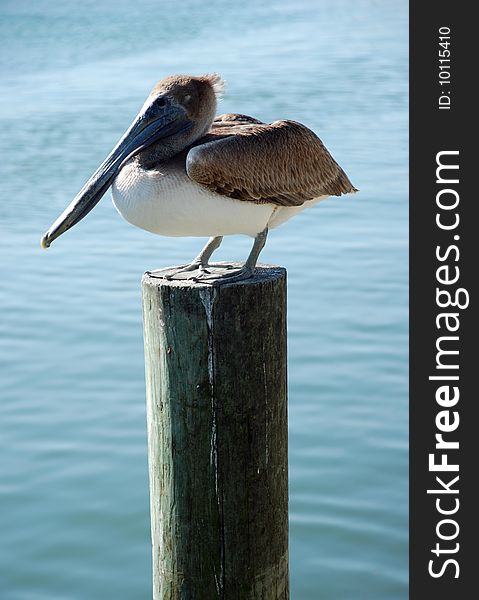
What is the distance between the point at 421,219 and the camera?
4.75 m

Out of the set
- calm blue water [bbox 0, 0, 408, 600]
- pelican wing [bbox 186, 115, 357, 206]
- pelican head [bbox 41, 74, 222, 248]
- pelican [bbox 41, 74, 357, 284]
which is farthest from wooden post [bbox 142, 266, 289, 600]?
calm blue water [bbox 0, 0, 408, 600]

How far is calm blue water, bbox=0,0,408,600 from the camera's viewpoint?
455cm

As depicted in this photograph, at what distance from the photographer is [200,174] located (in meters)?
3.19

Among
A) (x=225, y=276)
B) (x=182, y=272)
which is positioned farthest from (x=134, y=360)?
(x=225, y=276)

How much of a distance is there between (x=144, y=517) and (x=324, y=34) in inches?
585

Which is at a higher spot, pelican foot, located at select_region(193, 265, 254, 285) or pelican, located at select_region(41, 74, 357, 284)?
pelican, located at select_region(41, 74, 357, 284)

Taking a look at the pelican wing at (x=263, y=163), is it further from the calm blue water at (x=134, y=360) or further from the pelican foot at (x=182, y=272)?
the calm blue water at (x=134, y=360)

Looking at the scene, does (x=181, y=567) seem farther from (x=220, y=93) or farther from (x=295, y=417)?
(x=295, y=417)

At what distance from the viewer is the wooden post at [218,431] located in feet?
9.37

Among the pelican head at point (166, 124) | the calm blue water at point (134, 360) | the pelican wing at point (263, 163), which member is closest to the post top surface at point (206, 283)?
the pelican wing at point (263, 163)

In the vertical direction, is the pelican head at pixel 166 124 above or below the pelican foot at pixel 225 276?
above

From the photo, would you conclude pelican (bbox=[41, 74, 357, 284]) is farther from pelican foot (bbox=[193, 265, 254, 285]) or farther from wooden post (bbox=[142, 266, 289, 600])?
wooden post (bbox=[142, 266, 289, 600])

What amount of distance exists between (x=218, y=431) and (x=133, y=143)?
92 centimetres

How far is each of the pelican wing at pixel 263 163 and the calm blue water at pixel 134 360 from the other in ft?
5.25
